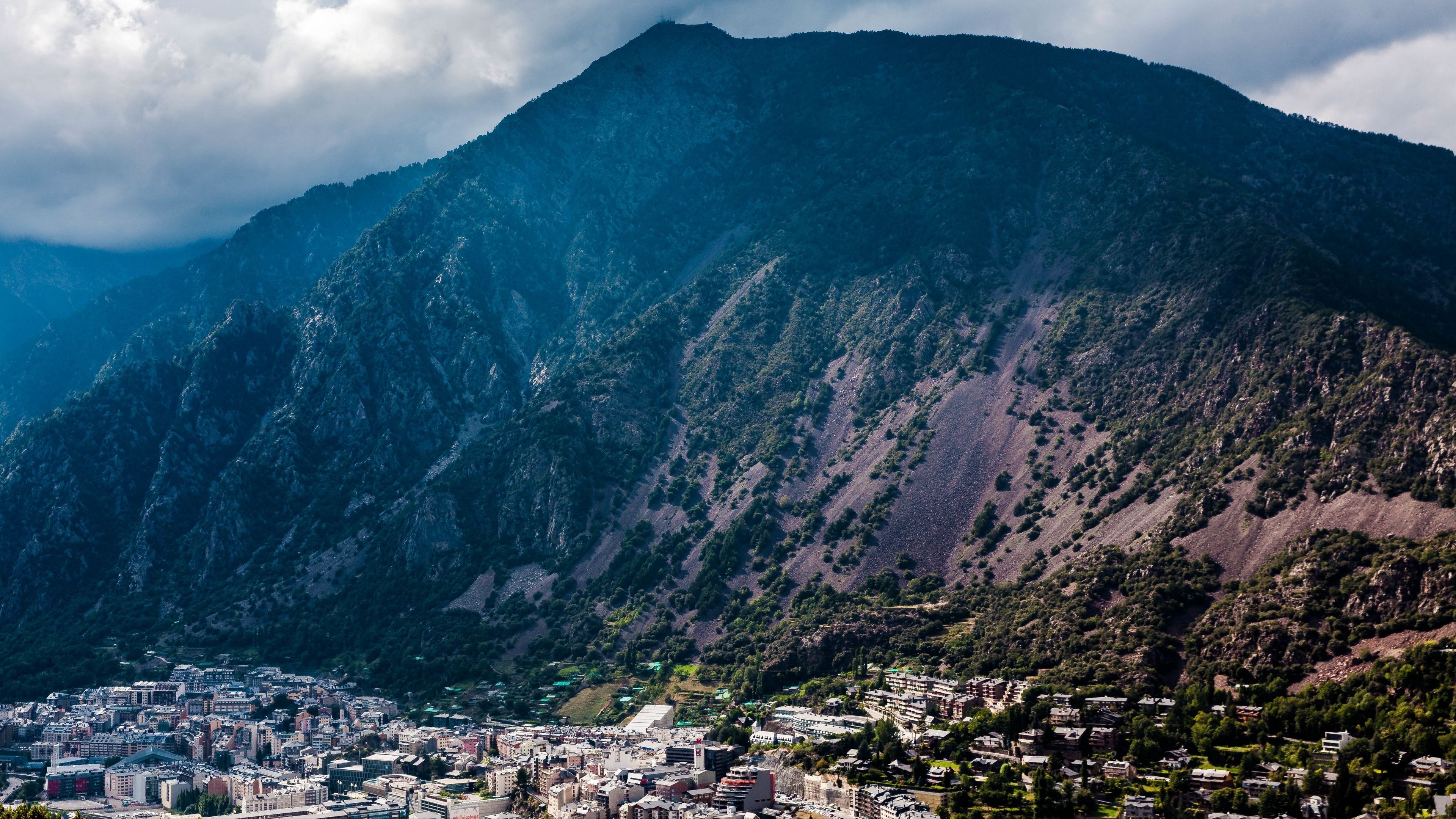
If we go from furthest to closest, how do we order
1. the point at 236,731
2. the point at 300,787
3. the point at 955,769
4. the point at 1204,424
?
1. the point at 1204,424
2. the point at 236,731
3. the point at 300,787
4. the point at 955,769

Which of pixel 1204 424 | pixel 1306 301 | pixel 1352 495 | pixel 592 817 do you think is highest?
pixel 1306 301

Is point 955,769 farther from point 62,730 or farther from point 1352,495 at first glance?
point 62,730

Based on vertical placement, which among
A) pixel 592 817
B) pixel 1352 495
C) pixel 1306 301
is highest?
pixel 1306 301

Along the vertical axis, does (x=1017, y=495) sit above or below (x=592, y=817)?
above

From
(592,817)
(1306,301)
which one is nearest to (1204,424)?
(1306,301)

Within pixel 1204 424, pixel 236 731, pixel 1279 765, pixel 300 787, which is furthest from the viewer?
pixel 1204 424

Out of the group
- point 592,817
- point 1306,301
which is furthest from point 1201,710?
point 1306,301

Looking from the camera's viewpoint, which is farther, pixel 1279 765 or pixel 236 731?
pixel 236 731

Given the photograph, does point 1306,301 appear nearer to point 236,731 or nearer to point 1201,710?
point 1201,710

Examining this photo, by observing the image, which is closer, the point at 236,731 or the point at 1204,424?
the point at 236,731
